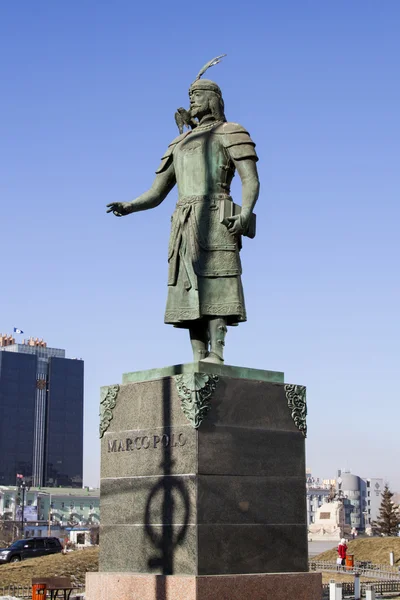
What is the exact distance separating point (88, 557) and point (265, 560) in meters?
23.6

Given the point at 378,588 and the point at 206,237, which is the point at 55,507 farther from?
the point at 206,237

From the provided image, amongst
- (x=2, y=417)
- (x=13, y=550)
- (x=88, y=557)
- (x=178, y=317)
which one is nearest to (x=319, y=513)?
(x=13, y=550)

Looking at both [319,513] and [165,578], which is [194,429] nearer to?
[165,578]

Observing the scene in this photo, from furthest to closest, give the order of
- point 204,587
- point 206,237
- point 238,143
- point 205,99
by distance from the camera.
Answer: point 205,99 → point 238,143 → point 206,237 → point 204,587

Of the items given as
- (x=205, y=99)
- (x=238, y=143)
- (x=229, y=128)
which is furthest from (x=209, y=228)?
(x=205, y=99)

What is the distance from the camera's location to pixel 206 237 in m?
11.3

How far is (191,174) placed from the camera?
11.6 metres

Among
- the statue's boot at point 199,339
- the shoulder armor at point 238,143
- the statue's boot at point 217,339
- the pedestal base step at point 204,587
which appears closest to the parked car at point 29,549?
the pedestal base step at point 204,587

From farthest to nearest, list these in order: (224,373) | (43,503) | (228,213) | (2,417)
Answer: (2,417), (43,503), (228,213), (224,373)

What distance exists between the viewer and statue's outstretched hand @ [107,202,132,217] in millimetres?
11859

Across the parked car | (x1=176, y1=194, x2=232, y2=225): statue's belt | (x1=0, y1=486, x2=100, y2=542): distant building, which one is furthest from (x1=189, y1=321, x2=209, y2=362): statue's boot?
(x1=0, y1=486, x2=100, y2=542): distant building

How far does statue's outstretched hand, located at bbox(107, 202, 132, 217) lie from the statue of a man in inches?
0.5

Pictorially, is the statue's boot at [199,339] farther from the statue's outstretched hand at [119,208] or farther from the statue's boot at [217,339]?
the statue's outstretched hand at [119,208]

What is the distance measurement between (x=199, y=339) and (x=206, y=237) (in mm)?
1272
